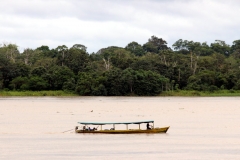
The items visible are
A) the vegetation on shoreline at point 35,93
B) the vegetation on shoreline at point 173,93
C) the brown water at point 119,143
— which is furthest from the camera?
the vegetation on shoreline at point 173,93

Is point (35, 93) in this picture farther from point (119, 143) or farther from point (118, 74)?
point (119, 143)

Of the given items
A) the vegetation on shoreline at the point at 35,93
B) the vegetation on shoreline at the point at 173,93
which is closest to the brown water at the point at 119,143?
the vegetation on shoreline at the point at 35,93

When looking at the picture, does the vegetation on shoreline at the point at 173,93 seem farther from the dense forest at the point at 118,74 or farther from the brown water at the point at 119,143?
the brown water at the point at 119,143

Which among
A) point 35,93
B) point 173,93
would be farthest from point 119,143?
point 173,93

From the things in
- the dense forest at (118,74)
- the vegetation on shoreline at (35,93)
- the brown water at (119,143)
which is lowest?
the brown water at (119,143)

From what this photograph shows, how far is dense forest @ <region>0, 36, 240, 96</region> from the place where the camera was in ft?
338

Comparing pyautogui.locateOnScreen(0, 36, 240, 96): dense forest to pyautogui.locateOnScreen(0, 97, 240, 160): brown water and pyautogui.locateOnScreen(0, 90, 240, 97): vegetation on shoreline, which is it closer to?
pyautogui.locateOnScreen(0, 90, 240, 97): vegetation on shoreline

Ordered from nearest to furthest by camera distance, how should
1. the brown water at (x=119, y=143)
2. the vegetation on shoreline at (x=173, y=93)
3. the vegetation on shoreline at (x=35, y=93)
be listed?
the brown water at (x=119, y=143) < the vegetation on shoreline at (x=35, y=93) < the vegetation on shoreline at (x=173, y=93)

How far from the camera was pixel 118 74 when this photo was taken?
102938 millimetres

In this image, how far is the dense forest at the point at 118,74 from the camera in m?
103

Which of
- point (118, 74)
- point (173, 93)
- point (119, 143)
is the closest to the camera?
point (119, 143)

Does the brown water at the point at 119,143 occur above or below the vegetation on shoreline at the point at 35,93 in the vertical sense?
below

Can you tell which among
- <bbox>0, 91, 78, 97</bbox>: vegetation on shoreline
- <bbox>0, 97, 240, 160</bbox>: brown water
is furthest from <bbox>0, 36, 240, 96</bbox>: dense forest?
<bbox>0, 97, 240, 160</bbox>: brown water

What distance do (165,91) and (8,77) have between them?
2940 cm
